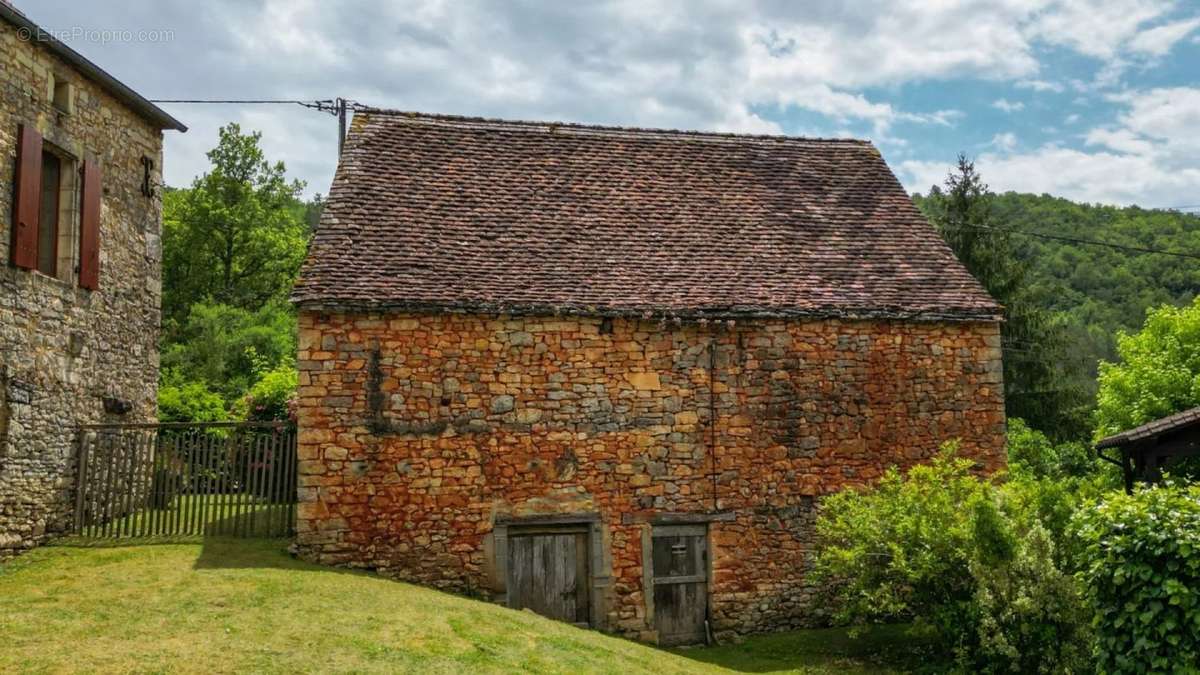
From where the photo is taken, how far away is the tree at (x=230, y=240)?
3095 cm

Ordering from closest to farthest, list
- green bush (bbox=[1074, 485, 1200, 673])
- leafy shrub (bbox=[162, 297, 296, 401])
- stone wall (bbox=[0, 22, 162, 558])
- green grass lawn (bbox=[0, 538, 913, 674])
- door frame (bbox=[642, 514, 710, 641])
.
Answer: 1. green bush (bbox=[1074, 485, 1200, 673])
2. green grass lawn (bbox=[0, 538, 913, 674])
3. stone wall (bbox=[0, 22, 162, 558])
4. door frame (bbox=[642, 514, 710, 641])
5. leafy shrub (bbox=[162, 297, 296, 401])

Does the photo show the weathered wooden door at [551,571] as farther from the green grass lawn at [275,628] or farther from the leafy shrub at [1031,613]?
the leafy shrub at [1031,613]

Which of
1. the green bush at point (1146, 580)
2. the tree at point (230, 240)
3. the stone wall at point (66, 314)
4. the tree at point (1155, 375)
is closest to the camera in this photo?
the green bush at point (1146, 580)

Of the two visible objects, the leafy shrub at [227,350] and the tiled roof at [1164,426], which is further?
the leafy shrub at [227,350]

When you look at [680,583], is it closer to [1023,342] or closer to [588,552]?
[588,552]

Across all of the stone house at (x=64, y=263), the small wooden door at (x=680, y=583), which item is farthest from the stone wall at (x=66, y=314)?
the small wooden door at (x=680, y=583)

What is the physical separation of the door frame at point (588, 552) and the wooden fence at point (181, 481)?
2.89 metres

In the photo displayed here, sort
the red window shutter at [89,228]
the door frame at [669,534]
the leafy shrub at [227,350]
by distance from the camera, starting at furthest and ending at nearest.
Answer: the leafy shrub at [227,350], the red window shutter at [89,228], the door frame at [669,534]

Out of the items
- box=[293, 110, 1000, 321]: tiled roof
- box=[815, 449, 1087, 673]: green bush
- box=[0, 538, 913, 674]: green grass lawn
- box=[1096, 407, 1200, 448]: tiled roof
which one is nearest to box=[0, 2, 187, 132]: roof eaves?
box=[293, 110, 1000, 321]: tiled roof

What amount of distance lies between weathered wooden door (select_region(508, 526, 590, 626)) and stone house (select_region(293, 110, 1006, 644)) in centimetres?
3

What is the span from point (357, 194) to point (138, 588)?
248 inches

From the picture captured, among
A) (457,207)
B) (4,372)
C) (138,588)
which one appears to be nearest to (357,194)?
(457,207)

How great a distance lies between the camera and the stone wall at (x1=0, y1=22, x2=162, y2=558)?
11195mm

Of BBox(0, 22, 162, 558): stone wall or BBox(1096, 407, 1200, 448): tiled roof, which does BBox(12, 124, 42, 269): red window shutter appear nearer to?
BBox(0, 22, 162, 558): stone wall
